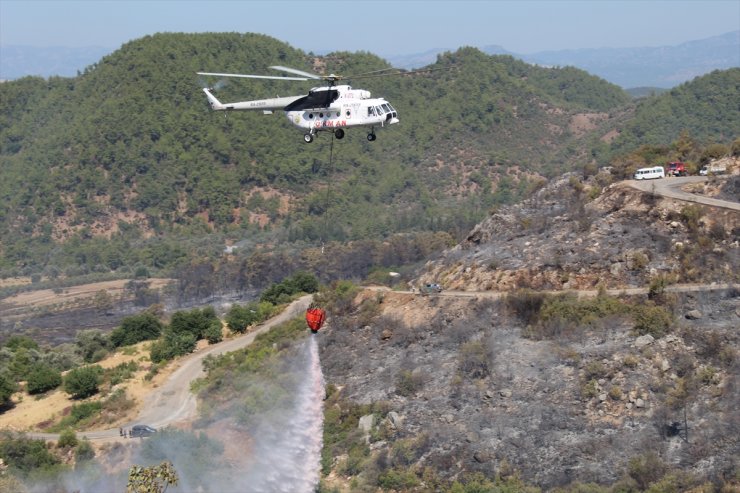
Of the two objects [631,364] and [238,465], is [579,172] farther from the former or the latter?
[238,465]

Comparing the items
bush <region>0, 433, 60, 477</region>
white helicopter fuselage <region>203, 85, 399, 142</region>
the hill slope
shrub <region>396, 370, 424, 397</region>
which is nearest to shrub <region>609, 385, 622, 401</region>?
shrub <region>396, 370, 424, 397</region>

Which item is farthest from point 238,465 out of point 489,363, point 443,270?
point 443,270

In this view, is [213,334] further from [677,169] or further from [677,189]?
[677,169]

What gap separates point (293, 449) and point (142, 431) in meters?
16.1

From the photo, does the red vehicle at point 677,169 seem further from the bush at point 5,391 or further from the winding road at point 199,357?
the bush at point 5,391

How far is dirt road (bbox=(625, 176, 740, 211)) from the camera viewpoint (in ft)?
237

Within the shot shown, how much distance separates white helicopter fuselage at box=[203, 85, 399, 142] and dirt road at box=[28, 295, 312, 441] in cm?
1974

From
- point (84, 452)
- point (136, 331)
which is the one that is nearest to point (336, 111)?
point (84, 452)

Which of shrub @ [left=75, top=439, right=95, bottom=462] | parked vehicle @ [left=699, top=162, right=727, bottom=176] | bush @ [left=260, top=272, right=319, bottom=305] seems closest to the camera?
shrub @ [left=75, top=439, right=95, bottom=462]

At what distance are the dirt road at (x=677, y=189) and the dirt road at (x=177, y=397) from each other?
29.3m

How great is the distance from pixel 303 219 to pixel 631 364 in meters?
112

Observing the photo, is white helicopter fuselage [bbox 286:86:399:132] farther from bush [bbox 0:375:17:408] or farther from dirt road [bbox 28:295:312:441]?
bush [bbox 0:375:17:408]

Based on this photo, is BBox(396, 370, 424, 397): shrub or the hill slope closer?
BBox(396, 370, 424, 397): shrub

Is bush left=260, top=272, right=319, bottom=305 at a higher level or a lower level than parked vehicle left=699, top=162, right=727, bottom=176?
lower
